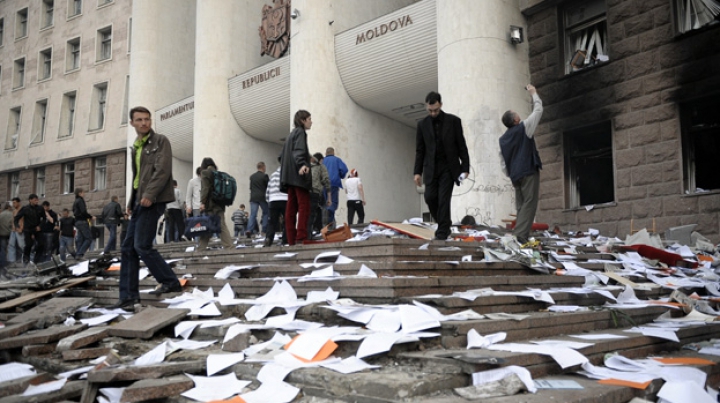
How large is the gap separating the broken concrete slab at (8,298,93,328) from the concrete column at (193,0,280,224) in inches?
614

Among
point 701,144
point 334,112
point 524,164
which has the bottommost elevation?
point 524,164

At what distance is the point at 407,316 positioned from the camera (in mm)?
4234

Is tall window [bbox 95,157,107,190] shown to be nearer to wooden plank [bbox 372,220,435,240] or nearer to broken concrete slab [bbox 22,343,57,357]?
wooden plank [bbox 372,220,435,240]

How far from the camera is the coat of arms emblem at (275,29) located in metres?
21.7

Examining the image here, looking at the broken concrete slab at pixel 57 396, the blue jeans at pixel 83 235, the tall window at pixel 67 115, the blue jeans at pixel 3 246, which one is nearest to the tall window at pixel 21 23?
the tall window at pixel 67 115

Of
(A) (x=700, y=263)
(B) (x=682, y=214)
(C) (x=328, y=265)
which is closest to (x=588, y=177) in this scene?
(B) (x=682, y=214)

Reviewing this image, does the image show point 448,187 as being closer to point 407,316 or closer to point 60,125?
point 407,316

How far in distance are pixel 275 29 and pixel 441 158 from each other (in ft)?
52.9

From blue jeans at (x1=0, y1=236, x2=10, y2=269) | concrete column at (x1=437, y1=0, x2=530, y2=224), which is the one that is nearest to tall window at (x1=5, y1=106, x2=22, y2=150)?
blue jeans at (x1=0, y1=236, x2=10, y2=269)

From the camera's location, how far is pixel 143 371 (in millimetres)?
3760

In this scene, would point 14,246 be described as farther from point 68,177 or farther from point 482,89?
point 68,177

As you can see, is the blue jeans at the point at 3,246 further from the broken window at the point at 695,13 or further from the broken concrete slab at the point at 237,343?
the broken window at the point at 695,13

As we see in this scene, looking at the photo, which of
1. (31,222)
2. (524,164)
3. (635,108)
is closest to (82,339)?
(524,164)

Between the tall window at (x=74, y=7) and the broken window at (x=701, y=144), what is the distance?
30.8 meters
